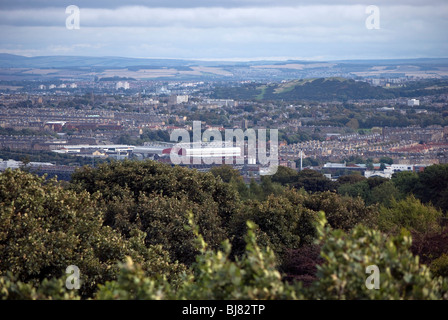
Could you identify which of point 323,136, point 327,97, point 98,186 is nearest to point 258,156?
point 323,136

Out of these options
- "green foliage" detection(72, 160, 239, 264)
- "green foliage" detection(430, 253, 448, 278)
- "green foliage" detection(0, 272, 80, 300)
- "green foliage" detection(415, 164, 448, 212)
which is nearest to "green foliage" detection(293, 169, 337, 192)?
"green foliage" detection(415, 164, 448, 212)

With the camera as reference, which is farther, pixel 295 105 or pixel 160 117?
pixel 295 105

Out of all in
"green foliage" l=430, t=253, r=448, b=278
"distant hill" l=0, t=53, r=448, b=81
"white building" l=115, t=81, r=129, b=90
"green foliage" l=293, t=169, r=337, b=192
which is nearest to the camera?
"green foliage" l=430, t=253, r=448, b=278

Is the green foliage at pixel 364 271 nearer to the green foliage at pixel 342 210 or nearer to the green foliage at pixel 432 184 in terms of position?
the green foliage at pixel 342 210

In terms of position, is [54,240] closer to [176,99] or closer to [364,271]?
[364,271]

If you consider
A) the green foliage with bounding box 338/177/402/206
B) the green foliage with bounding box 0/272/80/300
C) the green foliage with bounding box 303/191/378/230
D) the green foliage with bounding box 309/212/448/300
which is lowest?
the green foliage with bounding box 338/177/402/206

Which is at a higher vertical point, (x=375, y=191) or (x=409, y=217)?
(x=409, y=217)

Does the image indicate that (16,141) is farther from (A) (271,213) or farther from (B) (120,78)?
(B) (120,78)

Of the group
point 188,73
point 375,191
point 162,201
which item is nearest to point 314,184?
point 375,191

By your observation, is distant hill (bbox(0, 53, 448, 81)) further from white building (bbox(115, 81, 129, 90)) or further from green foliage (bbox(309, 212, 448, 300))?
green foliage (bbox(309, 212, 448, 300))

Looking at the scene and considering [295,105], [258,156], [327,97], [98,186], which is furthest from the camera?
[327,97]
